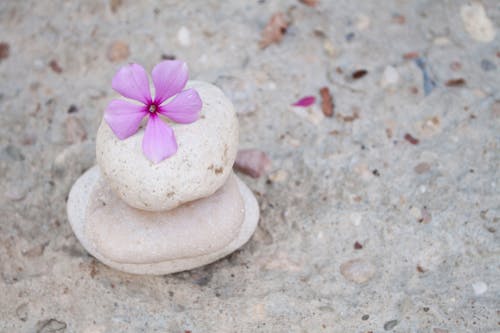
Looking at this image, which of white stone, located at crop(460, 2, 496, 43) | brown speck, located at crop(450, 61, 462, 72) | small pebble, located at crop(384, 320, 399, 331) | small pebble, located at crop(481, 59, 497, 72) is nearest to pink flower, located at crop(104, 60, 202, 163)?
small pebble, located at crop(384, 320, 399, 331)

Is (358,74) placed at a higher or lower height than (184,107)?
lower

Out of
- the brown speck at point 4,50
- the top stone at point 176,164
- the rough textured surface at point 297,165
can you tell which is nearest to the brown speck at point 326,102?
the rough textured surface at point 297,165

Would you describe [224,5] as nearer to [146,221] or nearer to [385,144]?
[385,144]

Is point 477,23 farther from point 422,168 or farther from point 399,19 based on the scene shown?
point 422,168

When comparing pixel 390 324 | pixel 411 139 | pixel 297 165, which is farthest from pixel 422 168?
pixel 390 324

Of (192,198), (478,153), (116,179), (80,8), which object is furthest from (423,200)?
(80,8)

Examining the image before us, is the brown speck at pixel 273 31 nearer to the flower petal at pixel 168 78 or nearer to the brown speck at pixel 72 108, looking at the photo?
the brown speck at pixel 72 108

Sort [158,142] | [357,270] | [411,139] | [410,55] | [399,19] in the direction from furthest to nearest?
[399,19], [410,55], [411,139], [357,270], [158,142]
